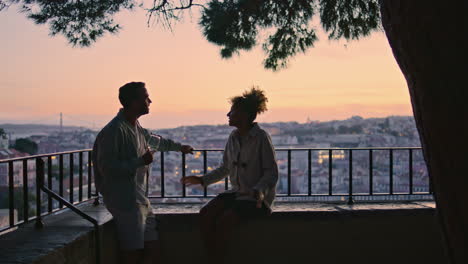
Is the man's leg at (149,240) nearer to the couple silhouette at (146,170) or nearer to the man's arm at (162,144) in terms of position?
the couple silhouette at (146,170)

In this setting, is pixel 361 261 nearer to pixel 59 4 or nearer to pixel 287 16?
pixel 287 16

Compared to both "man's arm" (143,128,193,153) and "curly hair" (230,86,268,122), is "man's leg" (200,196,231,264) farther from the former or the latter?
"curly hair" (230,86,268,122)

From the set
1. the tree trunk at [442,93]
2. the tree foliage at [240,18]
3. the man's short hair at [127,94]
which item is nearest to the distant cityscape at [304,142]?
the tree foliage at [240,18]

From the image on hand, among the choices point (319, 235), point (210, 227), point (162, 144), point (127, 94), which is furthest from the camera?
point (319, 235)

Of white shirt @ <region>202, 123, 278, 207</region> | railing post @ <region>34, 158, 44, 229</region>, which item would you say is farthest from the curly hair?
railing post @ <region>34, 158, 44, 229</region>

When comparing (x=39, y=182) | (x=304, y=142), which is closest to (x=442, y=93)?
(x=39, y=182)

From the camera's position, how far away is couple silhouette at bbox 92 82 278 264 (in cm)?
348

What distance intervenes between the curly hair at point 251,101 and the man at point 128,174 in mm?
794

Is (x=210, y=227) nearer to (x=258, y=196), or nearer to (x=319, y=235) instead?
(x=258, y=196)

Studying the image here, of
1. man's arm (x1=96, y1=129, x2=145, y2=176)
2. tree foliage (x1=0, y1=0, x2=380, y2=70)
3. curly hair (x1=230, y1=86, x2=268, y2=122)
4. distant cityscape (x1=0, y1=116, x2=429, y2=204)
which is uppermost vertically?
tree foliage (x1=0, y1=0, x2=380, y2=70)

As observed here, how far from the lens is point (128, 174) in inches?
135

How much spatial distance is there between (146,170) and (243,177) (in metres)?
0.84

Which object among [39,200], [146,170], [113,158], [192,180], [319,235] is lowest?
[319,235]

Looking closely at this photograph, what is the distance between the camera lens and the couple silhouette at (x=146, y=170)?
3.48 metres
